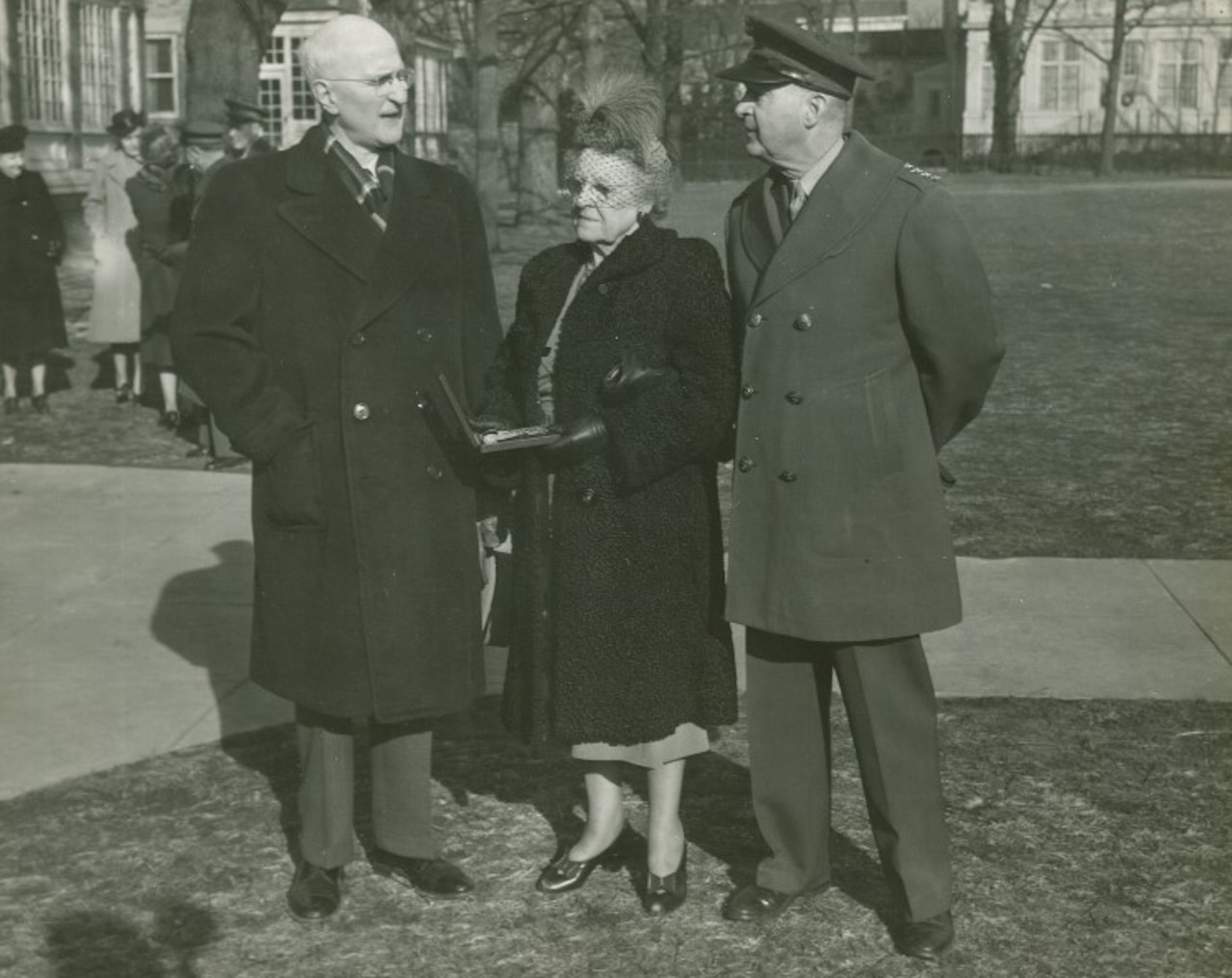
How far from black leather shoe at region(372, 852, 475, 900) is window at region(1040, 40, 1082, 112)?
204ft

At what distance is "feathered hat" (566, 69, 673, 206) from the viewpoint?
404cm

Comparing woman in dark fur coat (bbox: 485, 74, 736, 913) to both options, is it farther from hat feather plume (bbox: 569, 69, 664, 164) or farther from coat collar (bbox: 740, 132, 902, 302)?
coat collar (bbox: 740, 132, 902, 302)

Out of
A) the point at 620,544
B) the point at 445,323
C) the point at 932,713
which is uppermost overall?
the point at 445,323

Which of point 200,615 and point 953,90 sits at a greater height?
point 953,90

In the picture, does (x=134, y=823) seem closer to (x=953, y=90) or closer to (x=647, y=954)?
(x=647, y=954)

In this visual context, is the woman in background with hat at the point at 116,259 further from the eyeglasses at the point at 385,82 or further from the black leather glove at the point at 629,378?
the black leather glove at the point at 629,378

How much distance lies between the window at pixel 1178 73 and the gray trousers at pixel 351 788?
6166cm

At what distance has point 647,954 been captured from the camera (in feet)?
13.2

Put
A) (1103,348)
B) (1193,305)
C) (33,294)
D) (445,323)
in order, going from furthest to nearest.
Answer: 1. (1193,305)
2. (1103,348)
3. (33,294)
4. (445,323)

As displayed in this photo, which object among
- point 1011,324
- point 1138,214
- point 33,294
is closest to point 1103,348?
point 1011,324

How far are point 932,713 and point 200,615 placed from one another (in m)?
3.66

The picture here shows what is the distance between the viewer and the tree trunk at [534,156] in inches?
1292

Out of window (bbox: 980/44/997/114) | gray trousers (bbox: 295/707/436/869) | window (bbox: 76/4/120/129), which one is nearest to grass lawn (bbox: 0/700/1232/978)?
gray trousers (bbox: 295/707/436/869)

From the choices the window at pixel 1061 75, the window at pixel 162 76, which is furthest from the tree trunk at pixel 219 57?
the window at pixel 1061 75
